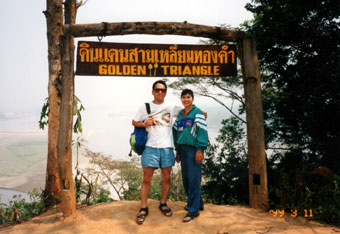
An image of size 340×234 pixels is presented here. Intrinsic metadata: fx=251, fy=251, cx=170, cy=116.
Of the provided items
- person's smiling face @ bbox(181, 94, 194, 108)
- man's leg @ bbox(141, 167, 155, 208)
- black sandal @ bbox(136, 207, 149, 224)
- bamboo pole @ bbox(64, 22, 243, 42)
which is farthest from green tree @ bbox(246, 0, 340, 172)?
black sandal @ bbox(136, 207, 149, 224)

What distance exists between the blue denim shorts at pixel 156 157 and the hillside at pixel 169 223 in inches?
32.7

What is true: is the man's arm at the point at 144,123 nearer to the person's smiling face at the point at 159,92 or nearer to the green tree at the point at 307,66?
the person's smiling face at the point at 159,92

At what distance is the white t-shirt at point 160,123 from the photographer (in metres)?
3.65

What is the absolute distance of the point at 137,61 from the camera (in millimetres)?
4359

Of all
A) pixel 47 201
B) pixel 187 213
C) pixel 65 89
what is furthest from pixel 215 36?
pixel 47 201

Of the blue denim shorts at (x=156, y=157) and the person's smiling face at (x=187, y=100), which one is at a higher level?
the person's smiling face at (x=187, y=100)

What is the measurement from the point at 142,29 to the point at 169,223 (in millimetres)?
3111

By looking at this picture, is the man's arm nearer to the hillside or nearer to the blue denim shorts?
the blue denim shorts

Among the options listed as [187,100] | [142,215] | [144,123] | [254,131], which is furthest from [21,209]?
[254,131]

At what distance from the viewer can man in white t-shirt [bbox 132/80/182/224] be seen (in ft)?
11.9

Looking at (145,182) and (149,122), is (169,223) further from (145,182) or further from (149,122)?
(149,122)

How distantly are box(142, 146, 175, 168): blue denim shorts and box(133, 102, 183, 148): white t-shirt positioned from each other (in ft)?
0.24

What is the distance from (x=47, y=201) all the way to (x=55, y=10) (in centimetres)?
363
